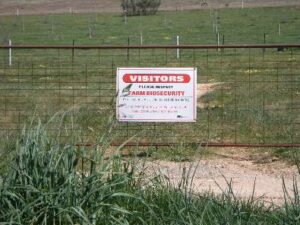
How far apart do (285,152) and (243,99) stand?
5052mm

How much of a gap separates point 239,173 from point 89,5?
87.1m

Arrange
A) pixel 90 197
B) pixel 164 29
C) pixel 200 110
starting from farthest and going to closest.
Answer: pixel 164 29
pixel 200 110
pixel 90 197

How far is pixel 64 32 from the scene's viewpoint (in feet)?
165

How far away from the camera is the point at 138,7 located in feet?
231

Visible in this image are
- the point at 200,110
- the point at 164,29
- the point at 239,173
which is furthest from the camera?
the point at 164,29

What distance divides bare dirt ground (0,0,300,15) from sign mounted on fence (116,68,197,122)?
67.9 meters

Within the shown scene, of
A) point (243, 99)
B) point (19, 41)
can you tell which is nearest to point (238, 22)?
point (19, 41)

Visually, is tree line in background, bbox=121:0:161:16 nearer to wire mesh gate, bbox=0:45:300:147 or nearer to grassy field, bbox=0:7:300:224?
grassy field, bbox=0:7:300:224

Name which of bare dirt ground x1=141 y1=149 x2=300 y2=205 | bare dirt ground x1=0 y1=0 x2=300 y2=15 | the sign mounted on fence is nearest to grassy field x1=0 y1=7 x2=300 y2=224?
the sign mounted on fence

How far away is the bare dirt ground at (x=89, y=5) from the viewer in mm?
83188

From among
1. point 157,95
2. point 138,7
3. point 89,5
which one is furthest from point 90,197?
point 89,5

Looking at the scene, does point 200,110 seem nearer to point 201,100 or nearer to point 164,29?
point 201,100

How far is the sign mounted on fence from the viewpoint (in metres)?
10.1

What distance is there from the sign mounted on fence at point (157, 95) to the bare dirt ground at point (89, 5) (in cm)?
6792
